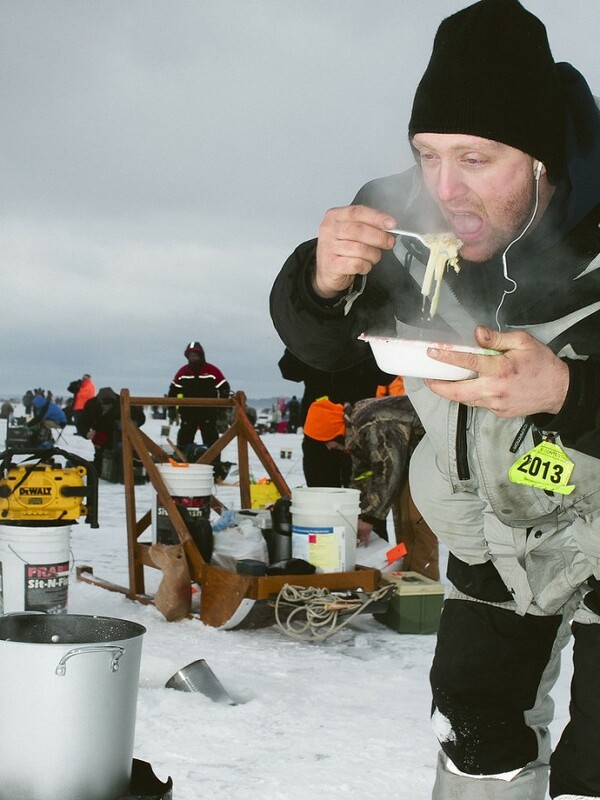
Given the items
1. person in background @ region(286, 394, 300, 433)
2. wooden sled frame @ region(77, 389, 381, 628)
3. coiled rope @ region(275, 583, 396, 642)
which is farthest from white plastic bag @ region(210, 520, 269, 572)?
person in background @ region(286, 394, 300, 433)

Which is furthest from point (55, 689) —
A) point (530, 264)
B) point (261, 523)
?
point (261, 523)

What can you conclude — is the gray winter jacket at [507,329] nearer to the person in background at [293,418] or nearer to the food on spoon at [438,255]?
the food on spoon at [438,255]

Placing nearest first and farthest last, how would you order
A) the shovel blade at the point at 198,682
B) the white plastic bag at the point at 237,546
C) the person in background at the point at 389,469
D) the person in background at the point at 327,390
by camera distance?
the shovel blade at the point at 198,682 → the white plastic bag at the point at 237,546 → the person in background at the point at 389,469 → the person in background at the point at 327,390

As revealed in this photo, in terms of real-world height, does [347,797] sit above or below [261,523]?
below

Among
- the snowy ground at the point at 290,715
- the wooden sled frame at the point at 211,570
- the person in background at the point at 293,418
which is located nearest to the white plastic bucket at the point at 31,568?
the snowy ground at the point at 290,715

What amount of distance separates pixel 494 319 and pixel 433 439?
0.94ft

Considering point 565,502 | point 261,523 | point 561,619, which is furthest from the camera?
point 261,523

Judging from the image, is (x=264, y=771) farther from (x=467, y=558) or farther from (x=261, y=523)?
(x=261, y=523)

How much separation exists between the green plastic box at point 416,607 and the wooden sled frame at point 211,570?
0.52 ft

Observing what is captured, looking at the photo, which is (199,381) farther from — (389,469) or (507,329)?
(507,329)

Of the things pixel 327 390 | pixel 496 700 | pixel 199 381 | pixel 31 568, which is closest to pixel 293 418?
pixel 199 381

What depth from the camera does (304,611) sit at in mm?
4195

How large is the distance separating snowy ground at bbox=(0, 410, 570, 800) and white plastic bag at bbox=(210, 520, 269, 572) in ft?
1.17

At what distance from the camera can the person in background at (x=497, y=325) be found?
1.59 m
